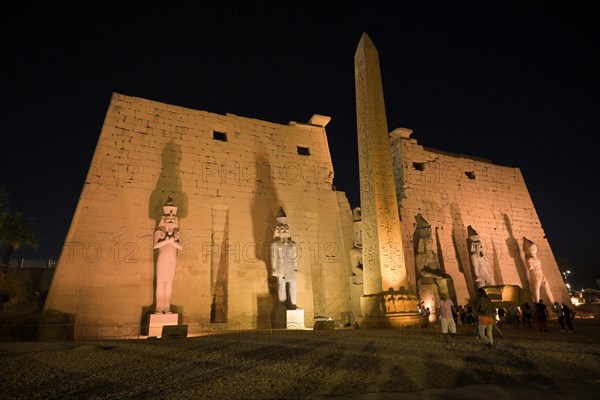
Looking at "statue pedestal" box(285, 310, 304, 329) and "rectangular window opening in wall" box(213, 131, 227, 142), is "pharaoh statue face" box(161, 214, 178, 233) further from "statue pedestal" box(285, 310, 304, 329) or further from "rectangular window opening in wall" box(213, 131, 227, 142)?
"rectangular window opening in wall" box(213, 131, 227, 142)

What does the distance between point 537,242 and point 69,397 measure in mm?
17841

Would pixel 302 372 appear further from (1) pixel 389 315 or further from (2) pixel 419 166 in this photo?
(2) pixel 419 166

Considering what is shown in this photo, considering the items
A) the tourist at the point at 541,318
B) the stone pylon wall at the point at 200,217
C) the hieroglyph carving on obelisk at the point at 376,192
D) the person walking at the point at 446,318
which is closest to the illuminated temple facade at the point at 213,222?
the stone pylon wall at the point at 200,217

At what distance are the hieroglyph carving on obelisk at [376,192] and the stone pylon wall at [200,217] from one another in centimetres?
277

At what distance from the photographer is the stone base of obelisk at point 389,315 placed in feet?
26.5

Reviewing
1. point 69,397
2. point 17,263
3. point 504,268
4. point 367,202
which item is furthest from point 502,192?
point 17,263

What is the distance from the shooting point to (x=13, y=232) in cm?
1274

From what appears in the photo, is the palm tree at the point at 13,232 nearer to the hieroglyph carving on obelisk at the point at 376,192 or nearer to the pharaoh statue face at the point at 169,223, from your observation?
the pharaoh statue face at the point at 169,223

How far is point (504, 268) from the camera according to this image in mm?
14844

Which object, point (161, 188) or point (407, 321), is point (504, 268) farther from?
point (161, 188)

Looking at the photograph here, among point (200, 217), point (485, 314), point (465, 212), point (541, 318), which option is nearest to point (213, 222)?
point (200, 217)

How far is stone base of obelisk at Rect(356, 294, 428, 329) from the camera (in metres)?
8.07

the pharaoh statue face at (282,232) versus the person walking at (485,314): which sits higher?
the pharaoh statue face at (282,232)

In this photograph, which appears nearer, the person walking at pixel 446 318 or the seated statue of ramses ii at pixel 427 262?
the person walking at pixel 446 318
